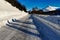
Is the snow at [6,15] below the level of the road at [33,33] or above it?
below

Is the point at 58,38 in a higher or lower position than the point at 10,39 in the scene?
higher

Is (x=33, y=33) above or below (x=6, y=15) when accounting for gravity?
above

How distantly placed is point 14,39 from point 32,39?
0.50 metres

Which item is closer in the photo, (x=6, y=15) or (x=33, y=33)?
(x=33, y=33)

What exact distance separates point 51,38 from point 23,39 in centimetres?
94

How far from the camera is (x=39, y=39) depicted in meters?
4.31

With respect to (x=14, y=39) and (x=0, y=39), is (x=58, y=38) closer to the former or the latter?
(x=14, y=39)

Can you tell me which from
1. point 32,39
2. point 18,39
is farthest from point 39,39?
point 18,39

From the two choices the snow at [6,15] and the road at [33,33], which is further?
the snow at [6,15]

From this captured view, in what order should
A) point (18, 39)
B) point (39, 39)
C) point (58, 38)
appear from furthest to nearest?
point (18, 39), point (39, 39), point (58, 38)

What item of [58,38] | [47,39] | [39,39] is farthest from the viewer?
[39,39]

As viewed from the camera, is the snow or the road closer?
the road

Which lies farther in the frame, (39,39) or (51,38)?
(39,39)

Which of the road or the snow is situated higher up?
the road
